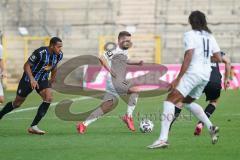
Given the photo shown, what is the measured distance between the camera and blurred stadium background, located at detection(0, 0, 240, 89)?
1414 inches

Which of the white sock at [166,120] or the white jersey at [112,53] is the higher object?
the white jersey at [112,53]

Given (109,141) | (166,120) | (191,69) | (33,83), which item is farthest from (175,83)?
(33,83)

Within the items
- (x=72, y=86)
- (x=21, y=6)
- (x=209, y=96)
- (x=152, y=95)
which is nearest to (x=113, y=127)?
(x=209, y=96)

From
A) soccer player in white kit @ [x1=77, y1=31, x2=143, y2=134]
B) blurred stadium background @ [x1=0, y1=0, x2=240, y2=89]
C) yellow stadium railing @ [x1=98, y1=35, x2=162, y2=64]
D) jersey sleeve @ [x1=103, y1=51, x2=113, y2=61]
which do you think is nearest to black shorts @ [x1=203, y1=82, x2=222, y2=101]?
soccer player in white kit @ [x1=77, y1=31, x2=143, y2=134]

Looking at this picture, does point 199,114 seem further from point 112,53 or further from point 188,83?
point 112,53

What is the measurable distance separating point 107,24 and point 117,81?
23.2m

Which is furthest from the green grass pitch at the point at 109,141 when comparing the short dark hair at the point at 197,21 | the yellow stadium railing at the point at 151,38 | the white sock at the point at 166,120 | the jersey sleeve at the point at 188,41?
the yellow stadium railing at the point at 151,38

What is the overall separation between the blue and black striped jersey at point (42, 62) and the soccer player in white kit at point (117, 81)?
1007mm

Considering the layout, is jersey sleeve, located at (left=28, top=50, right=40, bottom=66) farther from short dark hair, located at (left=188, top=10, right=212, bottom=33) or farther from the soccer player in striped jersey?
short dark hair, located at (left=188, top=10, right=212, bottom=33)

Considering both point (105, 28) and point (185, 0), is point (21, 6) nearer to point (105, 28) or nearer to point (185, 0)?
point (105, 28)

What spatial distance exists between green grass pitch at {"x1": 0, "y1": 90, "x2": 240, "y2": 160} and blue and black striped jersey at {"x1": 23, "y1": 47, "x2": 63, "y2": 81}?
1175 millimetres

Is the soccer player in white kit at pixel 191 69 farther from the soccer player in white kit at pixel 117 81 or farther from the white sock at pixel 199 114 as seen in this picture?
the soccer player in white kit at pixel 117 81

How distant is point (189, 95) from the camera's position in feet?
36.8

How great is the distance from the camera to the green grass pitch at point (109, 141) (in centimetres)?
1025
